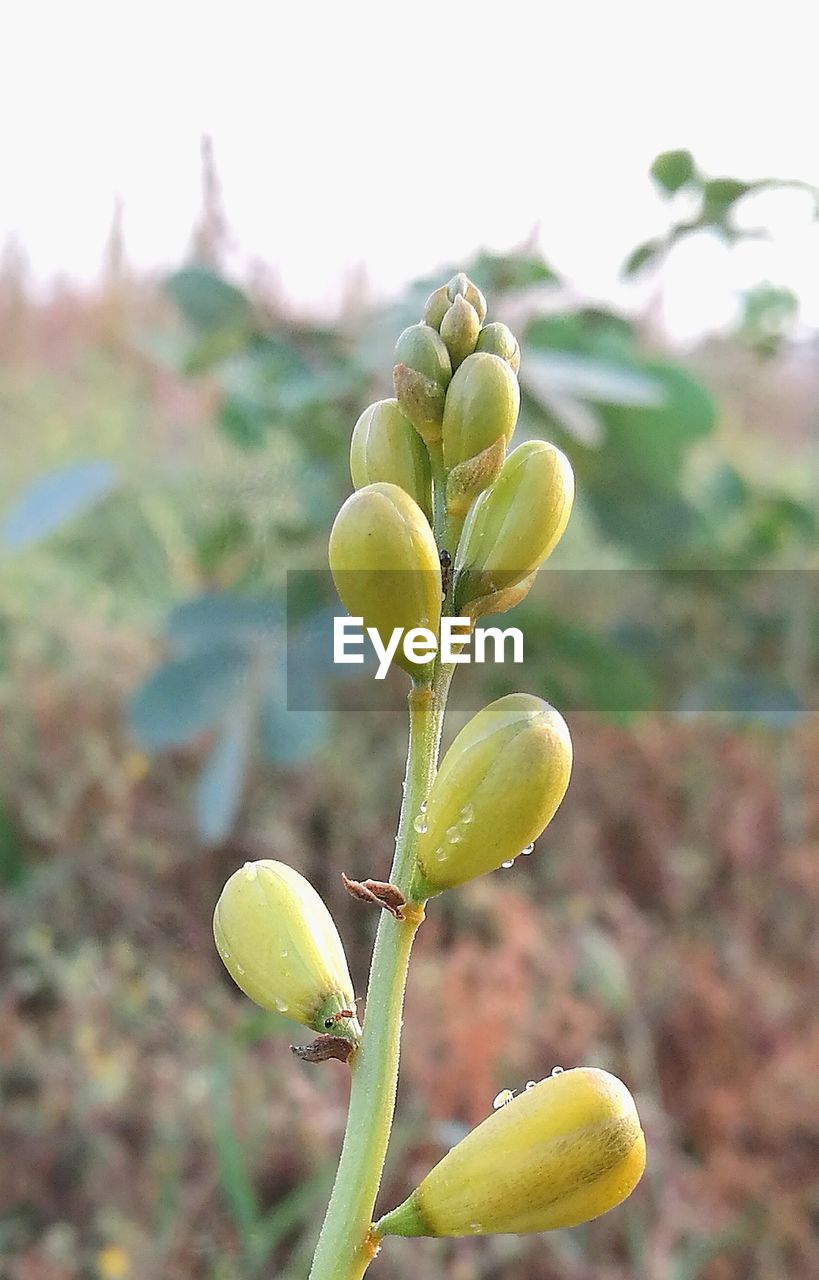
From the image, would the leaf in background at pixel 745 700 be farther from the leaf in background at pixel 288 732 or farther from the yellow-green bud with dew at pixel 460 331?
the yellow-green bud with dew at pixel 460 331

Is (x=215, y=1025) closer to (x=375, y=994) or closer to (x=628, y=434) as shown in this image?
(x=628, y=434)

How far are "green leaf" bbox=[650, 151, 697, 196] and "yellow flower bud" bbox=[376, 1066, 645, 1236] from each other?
1.48 meters

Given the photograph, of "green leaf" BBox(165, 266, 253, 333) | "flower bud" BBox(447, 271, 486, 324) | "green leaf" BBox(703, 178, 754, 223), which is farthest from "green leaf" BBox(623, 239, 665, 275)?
"flower bud" BBox(447, 271, 486, 324)

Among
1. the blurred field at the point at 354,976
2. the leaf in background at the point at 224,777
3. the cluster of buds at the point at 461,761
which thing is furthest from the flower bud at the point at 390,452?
the leaf in background at the point at 224,777

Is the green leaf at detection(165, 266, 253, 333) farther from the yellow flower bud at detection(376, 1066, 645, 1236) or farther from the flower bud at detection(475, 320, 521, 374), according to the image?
the yellow flower bud at detection(376, 1066, 645, 1236)

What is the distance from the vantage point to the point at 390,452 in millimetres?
586

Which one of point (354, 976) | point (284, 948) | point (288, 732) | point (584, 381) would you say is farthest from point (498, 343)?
point (354, 976)

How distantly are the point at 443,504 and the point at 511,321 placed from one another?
4.81 feet

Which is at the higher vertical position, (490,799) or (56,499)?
(56,499)

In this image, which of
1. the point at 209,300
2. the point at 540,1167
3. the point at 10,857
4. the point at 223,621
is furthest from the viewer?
the point at 10,857

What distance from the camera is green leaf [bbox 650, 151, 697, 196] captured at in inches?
65.5

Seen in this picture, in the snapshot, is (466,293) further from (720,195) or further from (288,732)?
(288,732)

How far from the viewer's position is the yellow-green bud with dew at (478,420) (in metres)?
0.55

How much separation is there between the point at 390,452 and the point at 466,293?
10 cm
